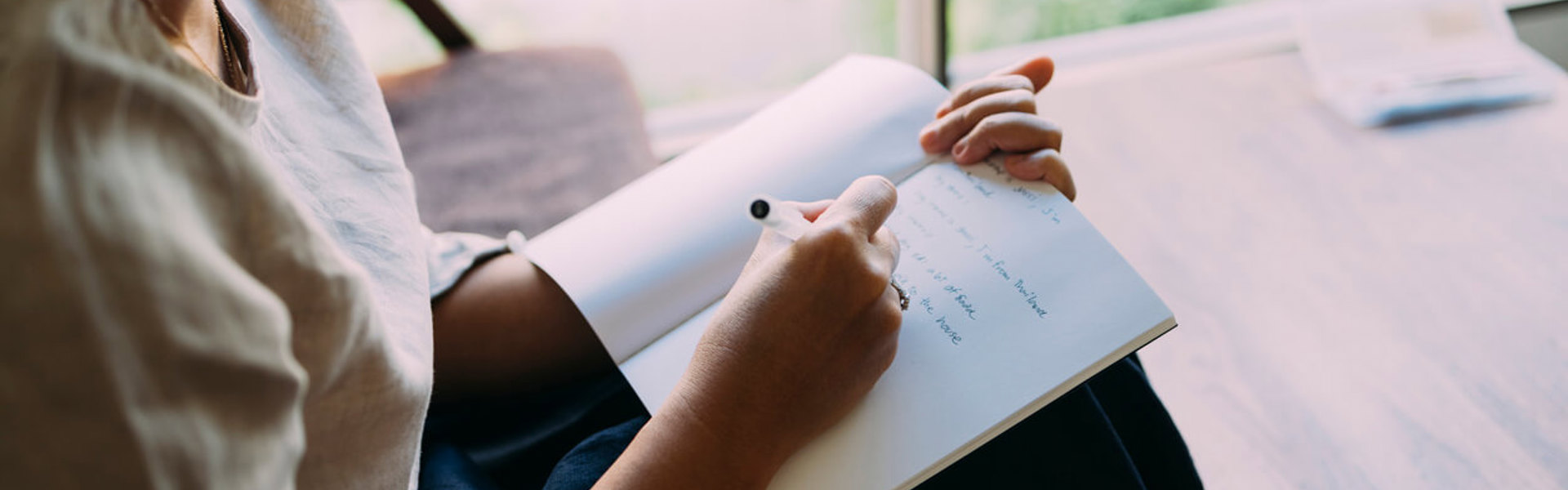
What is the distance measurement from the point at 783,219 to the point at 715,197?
18 centimetres

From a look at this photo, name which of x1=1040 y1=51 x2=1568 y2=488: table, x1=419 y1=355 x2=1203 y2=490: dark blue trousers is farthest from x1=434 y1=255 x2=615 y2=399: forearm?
x1=1040 y1=51 x2=1568 y2=488: table

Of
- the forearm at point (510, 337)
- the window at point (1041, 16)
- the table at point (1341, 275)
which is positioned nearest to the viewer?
the forearm at point (510, 337)

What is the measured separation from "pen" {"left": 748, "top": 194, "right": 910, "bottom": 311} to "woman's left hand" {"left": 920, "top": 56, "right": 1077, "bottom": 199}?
0.40 ft

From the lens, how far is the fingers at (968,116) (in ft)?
1.98

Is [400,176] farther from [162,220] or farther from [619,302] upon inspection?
[162,220]

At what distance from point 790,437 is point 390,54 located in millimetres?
1367

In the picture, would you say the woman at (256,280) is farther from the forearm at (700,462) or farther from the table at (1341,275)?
the table at (1341,275)

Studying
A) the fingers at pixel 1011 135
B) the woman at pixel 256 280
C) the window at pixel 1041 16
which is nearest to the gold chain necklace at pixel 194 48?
the woman at pixel 256 280

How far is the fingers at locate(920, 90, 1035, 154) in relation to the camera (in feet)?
1.98

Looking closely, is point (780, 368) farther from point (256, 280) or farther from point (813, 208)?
point (256, 280)

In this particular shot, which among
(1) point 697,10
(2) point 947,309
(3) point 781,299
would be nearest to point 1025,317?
(2) point 947,309

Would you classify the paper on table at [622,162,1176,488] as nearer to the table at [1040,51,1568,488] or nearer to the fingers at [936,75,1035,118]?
the fingers at [936,75,1035,118]

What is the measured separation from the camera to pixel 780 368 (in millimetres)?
477

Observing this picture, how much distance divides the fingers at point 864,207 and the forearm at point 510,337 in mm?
257
